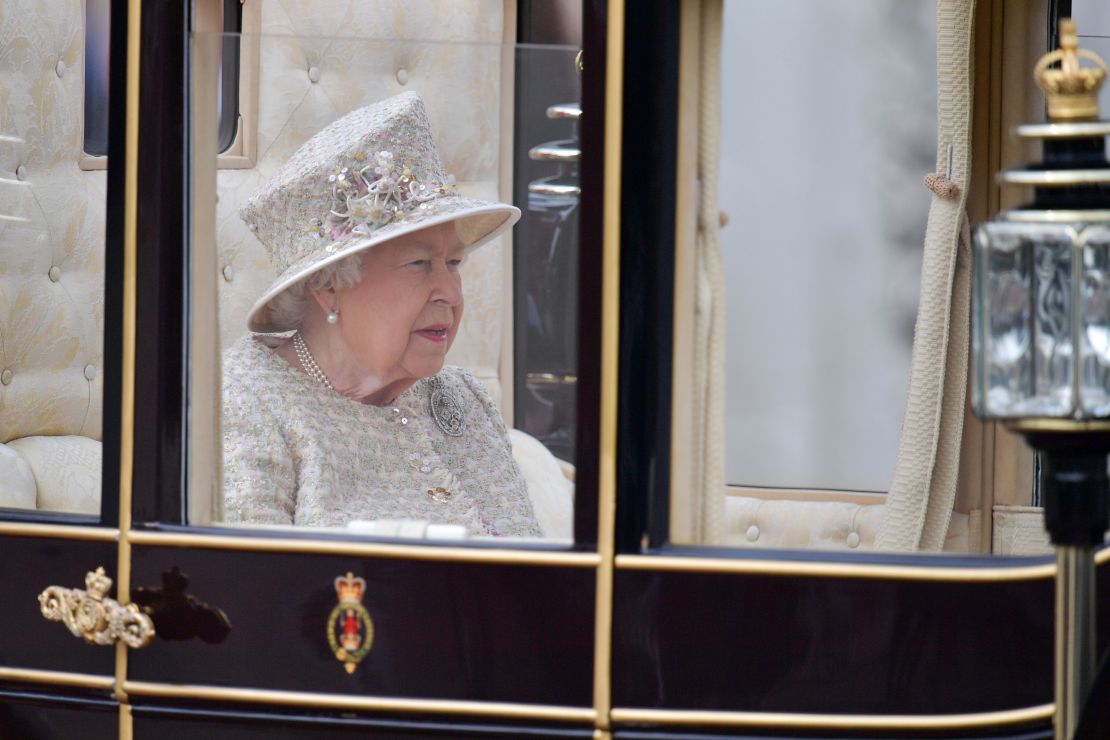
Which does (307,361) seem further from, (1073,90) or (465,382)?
(1073,90)

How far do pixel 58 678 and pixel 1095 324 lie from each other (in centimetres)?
140

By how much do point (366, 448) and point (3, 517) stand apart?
0.57 m

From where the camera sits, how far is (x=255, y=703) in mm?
1807

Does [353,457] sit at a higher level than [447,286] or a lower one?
lower

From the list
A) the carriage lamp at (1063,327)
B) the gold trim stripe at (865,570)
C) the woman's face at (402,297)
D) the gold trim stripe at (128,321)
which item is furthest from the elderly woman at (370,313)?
the carriage lamp at (1063,327)

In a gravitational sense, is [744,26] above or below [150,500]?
above

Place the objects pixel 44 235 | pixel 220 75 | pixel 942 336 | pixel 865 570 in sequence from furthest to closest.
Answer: pixel 44 235 < pixel 942 336 < pixel 220 75 < pixel 865 570

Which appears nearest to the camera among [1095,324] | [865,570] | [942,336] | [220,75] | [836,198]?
[1095,324]

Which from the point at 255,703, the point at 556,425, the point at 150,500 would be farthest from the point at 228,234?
the point at 255,703

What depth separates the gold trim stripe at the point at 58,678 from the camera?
187 centimetres

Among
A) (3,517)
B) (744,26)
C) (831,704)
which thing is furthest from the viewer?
(744,26)

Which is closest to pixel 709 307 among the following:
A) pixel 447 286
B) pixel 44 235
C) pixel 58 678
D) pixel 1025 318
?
pixel 1025 318

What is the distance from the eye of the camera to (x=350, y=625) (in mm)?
1773

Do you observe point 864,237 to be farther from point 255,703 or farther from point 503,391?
point 255,703
